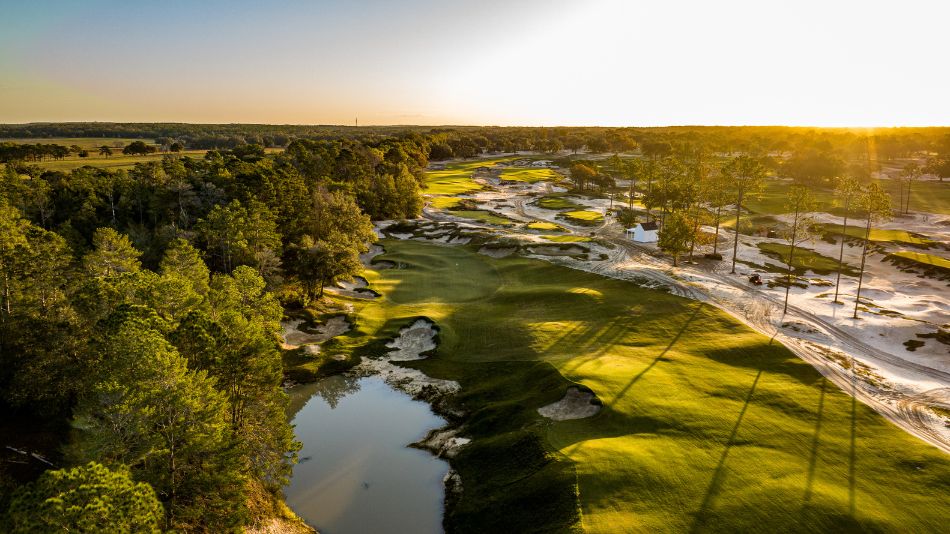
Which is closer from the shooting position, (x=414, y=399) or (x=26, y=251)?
(x=26, y=251)

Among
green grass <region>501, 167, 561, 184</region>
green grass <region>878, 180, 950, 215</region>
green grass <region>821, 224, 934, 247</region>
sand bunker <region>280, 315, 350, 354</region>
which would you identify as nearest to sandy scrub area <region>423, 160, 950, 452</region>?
green grass <region>821, 224, 934, 247</region>

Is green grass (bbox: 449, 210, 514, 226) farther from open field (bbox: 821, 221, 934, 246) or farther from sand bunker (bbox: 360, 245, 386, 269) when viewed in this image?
open field (bbox: 821, 221, 934, 246)

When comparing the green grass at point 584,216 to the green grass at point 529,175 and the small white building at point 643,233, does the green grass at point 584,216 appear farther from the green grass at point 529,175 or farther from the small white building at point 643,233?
the green grass at point 529,175

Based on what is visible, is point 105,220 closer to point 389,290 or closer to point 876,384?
point 389,290

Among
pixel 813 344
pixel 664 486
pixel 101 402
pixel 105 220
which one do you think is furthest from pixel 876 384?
pixel 105 220

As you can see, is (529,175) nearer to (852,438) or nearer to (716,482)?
(852,438)

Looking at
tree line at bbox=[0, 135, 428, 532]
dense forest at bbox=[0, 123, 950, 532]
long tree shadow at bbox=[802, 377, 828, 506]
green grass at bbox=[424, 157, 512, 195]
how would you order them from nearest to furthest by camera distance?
1. tree line at bbox=[0, 135, 428, 532]
2. dense forest at bbox=[0, 123, 950, 532]
3. long tree shadow at bbox=[802, 377, 828, 506]
4. green grass at bbox=[424, 157, 512, 195]

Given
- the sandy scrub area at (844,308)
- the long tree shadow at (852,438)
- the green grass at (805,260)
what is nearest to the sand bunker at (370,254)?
the sandy scrub area at (844,308)

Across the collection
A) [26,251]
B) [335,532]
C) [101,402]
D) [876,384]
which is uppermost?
[26,251]
